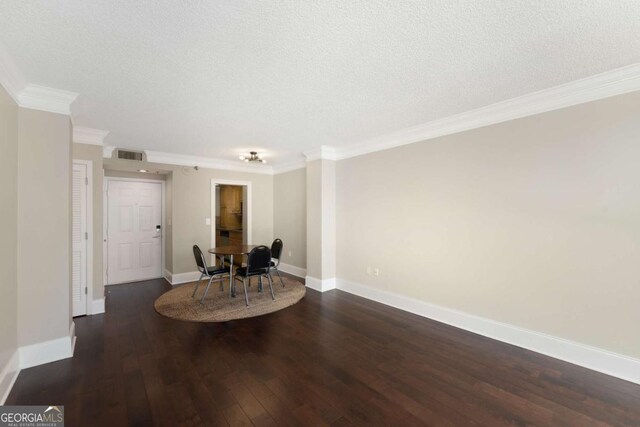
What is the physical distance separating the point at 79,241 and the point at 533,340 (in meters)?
5.46

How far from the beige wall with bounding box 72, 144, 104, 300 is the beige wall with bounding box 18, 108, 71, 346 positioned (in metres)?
1.10

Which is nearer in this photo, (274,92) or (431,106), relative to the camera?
(274,92)

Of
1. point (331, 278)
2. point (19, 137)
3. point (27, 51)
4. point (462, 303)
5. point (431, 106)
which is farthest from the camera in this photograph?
point (331, 278)

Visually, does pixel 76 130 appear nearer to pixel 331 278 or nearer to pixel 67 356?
pixel 67 356

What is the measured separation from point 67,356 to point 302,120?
341 cm

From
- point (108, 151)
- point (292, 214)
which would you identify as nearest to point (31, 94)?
point (108, 151)

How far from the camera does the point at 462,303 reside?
3170 millimetres

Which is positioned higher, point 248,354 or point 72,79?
point 72,79

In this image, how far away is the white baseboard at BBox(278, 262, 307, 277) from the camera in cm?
559

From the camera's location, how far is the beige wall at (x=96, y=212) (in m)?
3.60

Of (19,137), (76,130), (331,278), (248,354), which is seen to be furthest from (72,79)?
(331,278)

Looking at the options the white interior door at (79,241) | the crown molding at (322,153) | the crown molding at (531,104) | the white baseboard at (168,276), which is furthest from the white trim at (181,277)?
the crown molding at (531,104)

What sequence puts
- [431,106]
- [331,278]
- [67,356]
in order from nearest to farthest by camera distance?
[67,356]
[431,106]
[331,278]

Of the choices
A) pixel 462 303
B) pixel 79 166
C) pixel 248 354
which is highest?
pixel 79 166
